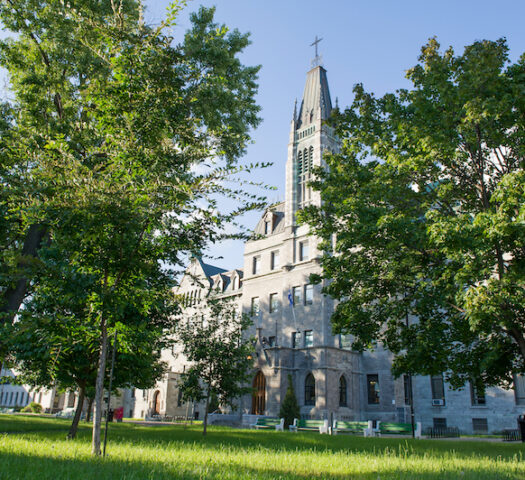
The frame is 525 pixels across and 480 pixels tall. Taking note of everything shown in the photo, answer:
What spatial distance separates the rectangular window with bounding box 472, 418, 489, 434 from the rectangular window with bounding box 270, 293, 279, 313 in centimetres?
1889

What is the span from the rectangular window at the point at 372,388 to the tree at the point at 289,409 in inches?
276

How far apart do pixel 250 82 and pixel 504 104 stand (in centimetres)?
968

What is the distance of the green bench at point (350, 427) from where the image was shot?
24.9m

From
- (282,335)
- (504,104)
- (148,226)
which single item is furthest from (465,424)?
(148,226)

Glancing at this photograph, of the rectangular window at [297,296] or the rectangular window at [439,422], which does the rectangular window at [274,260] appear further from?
the rectangular window at [439,422]

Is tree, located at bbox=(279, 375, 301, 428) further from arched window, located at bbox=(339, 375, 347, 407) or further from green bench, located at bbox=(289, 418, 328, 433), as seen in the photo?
arched window, located at bbox=(339, 375, 347, 407)

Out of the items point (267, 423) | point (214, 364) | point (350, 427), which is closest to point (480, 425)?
point (350, 427)

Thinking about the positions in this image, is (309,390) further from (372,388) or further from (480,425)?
(480,425)

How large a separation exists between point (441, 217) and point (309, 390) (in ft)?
89.0

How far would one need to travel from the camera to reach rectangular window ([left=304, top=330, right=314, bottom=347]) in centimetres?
3789

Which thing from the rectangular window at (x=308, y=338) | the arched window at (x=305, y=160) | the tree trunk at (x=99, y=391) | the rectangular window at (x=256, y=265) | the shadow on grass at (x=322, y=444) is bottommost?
the shadow on grass at (x=322, y=444)

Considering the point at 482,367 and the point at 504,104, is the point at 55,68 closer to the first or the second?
the point at 504,104

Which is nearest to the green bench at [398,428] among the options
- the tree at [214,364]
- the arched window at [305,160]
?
the tree at [214,364]

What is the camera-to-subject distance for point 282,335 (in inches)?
1580
